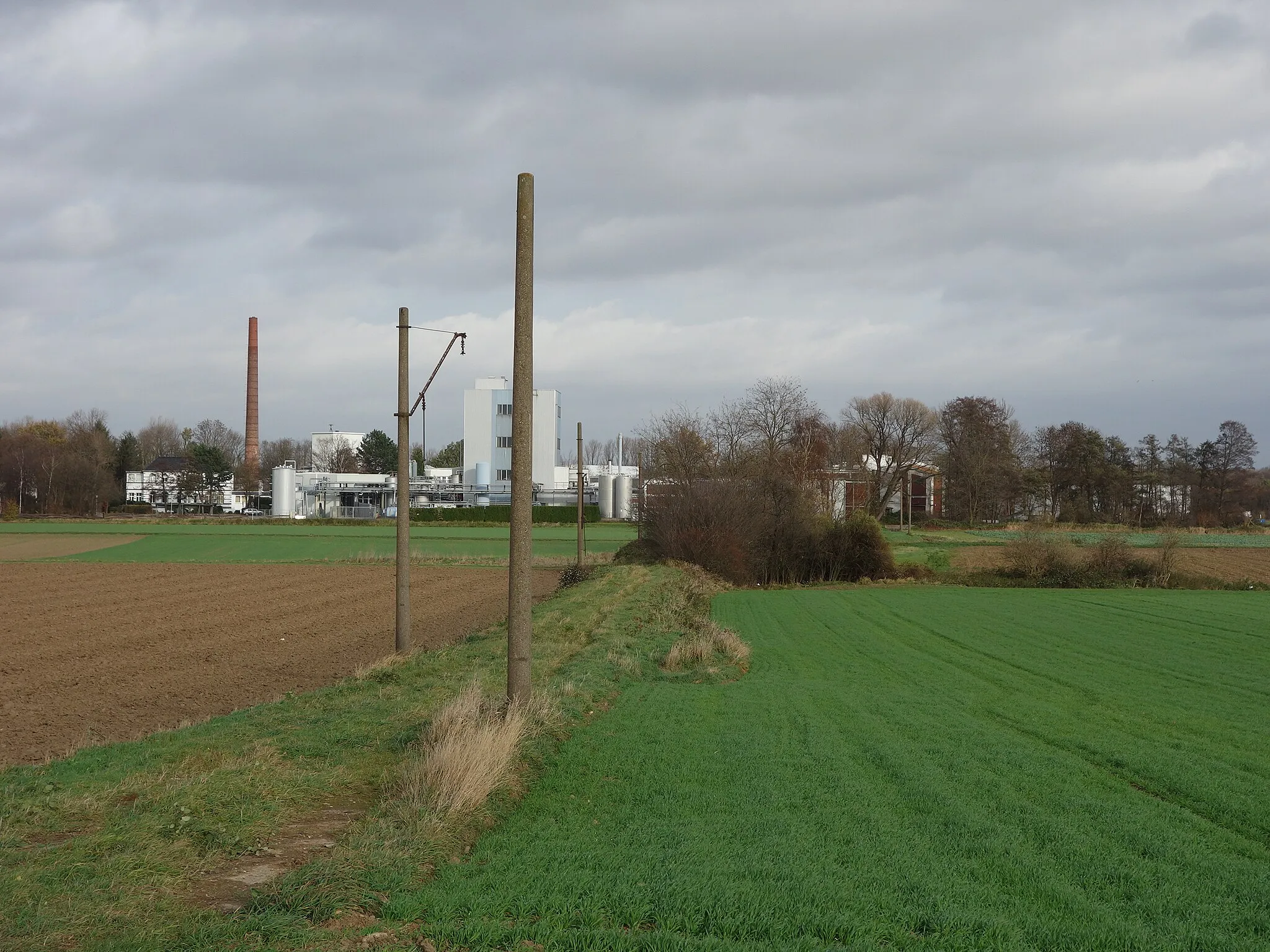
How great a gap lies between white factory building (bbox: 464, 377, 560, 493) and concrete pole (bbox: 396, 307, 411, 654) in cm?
8742

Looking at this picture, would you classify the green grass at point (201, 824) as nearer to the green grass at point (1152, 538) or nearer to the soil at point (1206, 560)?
the green grass at point (1152, 538)

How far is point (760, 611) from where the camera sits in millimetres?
34500

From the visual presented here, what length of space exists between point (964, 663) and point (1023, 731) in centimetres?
846

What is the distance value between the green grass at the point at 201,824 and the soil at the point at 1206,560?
46.0 meters

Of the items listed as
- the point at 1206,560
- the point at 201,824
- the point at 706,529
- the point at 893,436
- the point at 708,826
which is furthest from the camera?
the point at 893,436

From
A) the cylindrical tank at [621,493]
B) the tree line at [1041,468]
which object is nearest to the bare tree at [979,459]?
the tree line at [1041,468]

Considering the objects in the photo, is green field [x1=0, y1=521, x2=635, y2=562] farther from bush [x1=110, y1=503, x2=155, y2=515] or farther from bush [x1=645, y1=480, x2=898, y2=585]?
bush [x1=110, y1=503, x2=155, y2=515]

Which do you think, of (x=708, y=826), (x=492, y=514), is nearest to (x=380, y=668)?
(x=708, y=826)

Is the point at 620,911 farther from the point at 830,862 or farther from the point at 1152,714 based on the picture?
the point at 1152,714

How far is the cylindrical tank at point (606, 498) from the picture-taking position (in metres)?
105

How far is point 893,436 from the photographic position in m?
97.8

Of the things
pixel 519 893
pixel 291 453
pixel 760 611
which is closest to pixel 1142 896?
pixel 519 893

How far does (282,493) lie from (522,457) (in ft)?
349

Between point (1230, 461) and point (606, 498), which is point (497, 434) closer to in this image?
point (606, 498)
